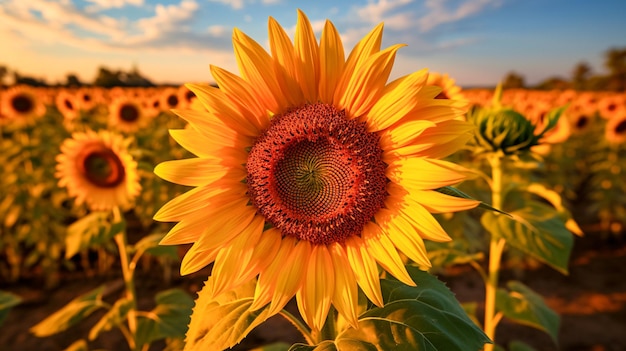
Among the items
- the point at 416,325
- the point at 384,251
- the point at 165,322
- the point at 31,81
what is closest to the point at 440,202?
the point at 384,251

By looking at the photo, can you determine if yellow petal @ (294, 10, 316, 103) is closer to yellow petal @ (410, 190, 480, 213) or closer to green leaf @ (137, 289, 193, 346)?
yellow petal @ (410, 190, 480, 213)

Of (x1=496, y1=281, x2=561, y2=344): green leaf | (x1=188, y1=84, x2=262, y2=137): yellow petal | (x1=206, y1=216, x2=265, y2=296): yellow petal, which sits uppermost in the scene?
(x1=188, y1=84, x2=262, y2=137): yellow petal

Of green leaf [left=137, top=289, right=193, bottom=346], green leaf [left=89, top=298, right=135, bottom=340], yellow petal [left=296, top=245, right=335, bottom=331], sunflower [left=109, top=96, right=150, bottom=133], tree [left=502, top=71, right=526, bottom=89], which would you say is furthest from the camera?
tree [left=502, top=71, right=526, bottom=89]

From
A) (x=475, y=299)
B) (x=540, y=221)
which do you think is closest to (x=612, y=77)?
(x=475, y=299)

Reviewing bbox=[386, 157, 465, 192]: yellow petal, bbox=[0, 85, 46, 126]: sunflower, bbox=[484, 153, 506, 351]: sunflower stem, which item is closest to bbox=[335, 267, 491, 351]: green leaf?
bbox=[386, 157, 465, 192]: yellow petal

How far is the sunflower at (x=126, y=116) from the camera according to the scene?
22.7ft

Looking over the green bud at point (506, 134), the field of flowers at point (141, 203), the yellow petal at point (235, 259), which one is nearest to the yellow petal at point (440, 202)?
the field of flowers at point (141, 203)

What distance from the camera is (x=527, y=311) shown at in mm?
2082

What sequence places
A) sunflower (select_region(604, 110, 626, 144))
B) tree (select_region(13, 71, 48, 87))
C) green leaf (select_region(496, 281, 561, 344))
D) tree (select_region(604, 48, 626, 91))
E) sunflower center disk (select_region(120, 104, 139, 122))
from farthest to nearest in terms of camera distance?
tree (select_region(604, 48, 626, 91)) < tree (select_region(13, 71, 48, 87)) < sunflower (select_region(604, 110, 626, 144)) < sunflower center disk (select_region(120, 104, 139, 122)) < green leaf (select_region(496, 281, 561, 344))

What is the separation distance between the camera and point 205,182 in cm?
123

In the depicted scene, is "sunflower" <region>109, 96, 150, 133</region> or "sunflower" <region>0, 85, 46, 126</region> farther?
"sunflower" <region>0, 85, 46, 126</region>

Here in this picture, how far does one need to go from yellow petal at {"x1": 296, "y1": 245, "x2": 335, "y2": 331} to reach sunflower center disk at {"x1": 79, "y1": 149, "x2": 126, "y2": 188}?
2.37m

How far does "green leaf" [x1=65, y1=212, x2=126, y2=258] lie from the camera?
8.14 feet

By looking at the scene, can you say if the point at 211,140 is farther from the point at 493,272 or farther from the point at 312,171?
the point at 493,272
